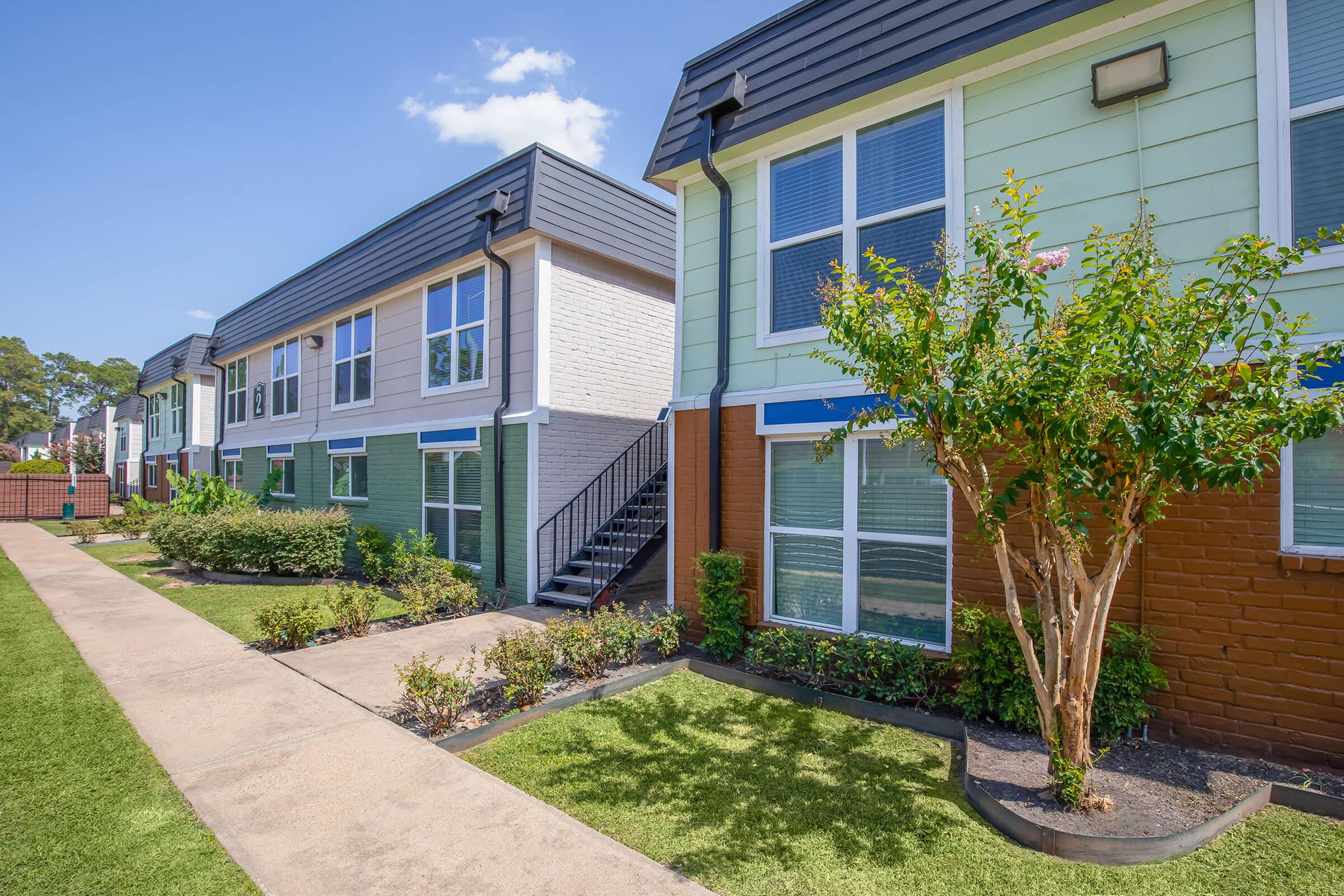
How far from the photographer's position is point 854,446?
570cm

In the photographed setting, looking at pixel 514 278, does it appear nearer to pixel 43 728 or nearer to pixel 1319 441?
pixel 43 728

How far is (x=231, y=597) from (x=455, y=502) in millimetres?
3598

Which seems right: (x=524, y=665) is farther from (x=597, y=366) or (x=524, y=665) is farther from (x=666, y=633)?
(x=597, y=366)

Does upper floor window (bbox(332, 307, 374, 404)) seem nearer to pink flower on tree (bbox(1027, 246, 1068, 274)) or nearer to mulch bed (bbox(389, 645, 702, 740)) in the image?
mulch bed (bbox(389, 645, 702, 740))

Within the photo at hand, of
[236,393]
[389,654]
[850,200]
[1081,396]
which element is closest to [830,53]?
[850,200]

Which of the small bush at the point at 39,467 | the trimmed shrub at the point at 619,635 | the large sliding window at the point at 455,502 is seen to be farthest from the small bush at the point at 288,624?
the small bush at the point at 39,467

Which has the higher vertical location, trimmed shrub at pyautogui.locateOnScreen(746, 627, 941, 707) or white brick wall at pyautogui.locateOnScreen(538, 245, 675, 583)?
white brick wall at pyautogui.locateOnScreen(538, 245, 675, 583)

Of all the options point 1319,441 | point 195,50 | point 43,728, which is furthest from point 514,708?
point 195,50

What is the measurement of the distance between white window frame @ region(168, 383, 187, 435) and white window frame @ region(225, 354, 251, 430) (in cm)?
538

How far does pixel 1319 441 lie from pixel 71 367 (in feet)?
424

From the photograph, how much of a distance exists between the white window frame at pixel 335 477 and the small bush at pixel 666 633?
26.7 ft

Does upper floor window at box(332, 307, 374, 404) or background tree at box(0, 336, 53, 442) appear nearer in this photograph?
upper floor window at box(332, 307, 374, 404)

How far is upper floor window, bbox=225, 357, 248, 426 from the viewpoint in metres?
17.6

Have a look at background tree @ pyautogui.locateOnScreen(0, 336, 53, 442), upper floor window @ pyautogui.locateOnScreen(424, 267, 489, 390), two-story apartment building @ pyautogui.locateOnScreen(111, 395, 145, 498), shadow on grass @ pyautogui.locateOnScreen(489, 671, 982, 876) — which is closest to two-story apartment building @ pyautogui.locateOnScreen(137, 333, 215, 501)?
two-story apartment building @ pyautogui.locateOnScreen(111, 395, 145, 498)
